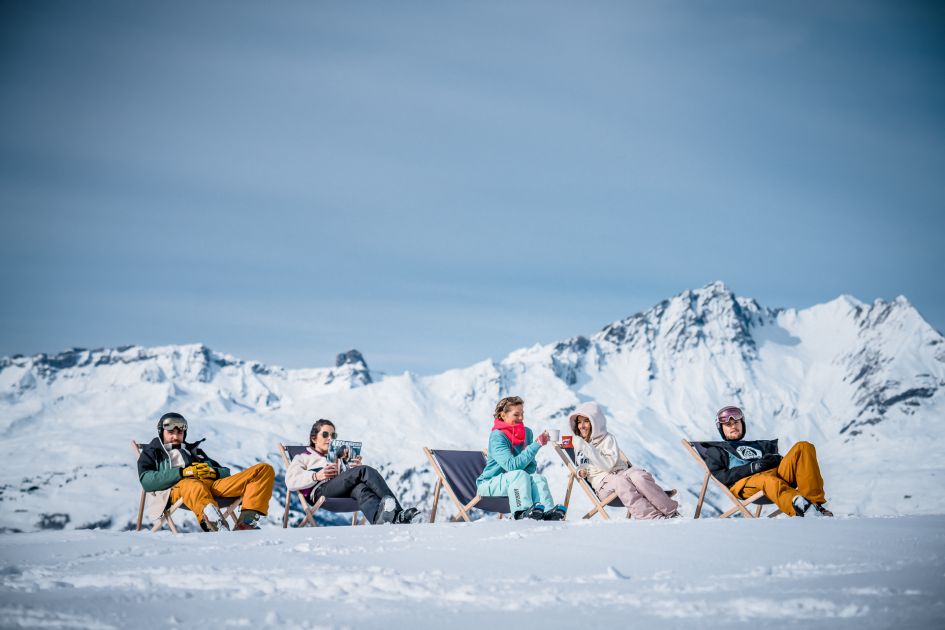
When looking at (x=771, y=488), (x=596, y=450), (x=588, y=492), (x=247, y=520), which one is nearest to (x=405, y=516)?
(x=247, y=520)

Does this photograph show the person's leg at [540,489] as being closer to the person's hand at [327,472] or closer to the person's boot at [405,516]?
the person's boot at [405,516]

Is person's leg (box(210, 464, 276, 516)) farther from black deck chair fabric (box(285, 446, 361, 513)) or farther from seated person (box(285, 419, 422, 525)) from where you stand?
black deck chair fabric (box(285, 446, 361, 513))

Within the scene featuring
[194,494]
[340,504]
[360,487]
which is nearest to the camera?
[194,494]

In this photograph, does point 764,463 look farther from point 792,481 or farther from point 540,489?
point 540,489

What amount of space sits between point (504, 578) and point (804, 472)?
4744mm

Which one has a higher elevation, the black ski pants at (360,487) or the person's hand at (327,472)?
the person's hand at (327,472)

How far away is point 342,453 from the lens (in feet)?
29.9

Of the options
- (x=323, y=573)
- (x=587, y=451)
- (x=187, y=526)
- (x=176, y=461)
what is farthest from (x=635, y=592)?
(x=187, y=526)

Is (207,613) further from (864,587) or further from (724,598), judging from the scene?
(864,587)

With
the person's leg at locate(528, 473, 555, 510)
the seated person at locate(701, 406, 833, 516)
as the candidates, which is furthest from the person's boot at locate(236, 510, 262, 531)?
the seated person at locate(701, 406, 833, 516)

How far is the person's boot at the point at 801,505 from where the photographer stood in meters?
8.41

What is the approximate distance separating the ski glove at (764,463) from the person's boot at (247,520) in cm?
491

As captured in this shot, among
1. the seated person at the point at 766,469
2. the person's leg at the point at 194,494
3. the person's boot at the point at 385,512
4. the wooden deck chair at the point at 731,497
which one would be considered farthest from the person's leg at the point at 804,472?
the person's leg at the point at 194,494

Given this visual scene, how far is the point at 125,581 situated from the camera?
477cm
